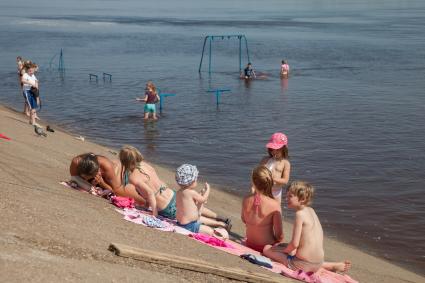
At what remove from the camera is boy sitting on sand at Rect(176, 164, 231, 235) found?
7.75 meters

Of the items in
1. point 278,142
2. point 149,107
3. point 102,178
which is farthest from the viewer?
point 149,107

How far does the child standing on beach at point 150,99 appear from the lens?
20.8 meters

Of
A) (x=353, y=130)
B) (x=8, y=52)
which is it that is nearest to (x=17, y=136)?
(x=353, y=130)

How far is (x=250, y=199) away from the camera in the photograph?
7.67 metres

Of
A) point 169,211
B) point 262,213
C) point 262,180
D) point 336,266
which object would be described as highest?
point 262,180

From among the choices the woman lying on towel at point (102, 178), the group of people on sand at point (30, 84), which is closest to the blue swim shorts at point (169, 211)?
the woman lying on towel at point (102, 178)

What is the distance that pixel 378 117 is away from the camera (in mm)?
22828

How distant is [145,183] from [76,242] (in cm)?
227

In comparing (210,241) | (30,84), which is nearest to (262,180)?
(210,241)

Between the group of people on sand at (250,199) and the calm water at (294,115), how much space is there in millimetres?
3398

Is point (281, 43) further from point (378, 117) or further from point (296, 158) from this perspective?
point (296, 158)

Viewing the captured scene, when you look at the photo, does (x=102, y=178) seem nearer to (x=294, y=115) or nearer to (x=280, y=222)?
(x=280, y=222)

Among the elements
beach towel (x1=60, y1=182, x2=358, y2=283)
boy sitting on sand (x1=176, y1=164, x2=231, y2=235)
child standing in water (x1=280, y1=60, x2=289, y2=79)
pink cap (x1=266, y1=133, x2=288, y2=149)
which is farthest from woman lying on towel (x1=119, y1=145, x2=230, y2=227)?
child standing in water (x1=280, y1=60, x2=289, y2=79)

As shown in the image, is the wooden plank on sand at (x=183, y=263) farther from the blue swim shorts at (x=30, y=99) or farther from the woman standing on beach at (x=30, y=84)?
the blue swim shorts at (x=30, y=99)
